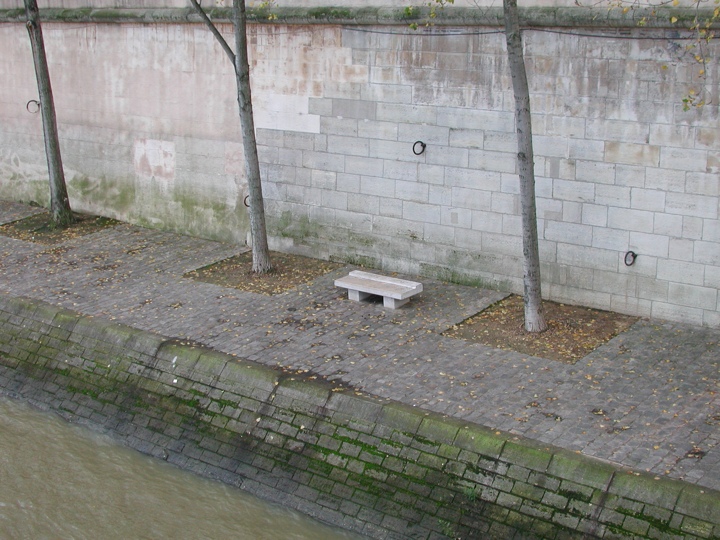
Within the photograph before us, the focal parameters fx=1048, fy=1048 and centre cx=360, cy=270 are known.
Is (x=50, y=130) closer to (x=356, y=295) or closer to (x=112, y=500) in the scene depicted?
(x=356, y=295)

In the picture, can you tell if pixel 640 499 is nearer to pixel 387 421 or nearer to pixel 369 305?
pixel 387 421

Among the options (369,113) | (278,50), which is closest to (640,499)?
(369,113)

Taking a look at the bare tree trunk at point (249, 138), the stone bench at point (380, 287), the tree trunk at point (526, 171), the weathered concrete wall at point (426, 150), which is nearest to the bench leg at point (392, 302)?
the stone bench at point (380, 287)

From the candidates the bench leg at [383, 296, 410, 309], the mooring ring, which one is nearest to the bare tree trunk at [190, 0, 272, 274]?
the bench leg at [383, 296, 410, 309]

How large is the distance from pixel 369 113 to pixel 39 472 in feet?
19.9

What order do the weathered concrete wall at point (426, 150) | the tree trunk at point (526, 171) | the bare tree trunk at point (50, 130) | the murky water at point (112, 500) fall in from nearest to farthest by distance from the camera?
the murky water at point (112, 500)
the tree trunk at point (526, 171)
the weathered concrete wall at point (426, 150)
the bare tree trunk at point (50, 130)

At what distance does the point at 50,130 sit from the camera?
632 inches

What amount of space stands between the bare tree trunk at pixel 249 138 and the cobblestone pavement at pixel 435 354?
31.6 inches

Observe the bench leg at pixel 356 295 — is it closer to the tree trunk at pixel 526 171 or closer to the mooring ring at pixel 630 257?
the tree trunk at pixel 526 171

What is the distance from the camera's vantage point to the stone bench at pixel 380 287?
12234 mm

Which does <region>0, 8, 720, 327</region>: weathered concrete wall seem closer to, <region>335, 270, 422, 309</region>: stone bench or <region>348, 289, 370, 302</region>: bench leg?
<region>335, 270, 422, 309</region>: stone bench

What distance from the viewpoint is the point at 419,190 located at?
13148 millimetres

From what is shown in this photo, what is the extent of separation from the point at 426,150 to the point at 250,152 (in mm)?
2267

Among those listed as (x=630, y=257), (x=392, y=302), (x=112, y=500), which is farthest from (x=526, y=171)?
(x=112, y=500)
